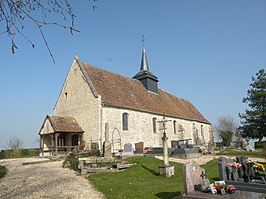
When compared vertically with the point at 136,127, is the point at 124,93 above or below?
above

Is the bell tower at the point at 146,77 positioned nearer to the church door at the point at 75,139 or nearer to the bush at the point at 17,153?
the church door at the point at 75,139

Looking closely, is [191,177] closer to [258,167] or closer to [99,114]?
[258,167]

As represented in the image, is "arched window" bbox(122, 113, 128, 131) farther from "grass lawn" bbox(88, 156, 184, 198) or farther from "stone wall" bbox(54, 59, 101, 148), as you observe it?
"grass lawn" bbox(88, 156, 184, 198)

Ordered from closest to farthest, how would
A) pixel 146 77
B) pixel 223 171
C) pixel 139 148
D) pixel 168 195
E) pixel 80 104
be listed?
pixel 168 195, pixel 223 171, pixel 139 148, pixel 80 104, pixel 146 77

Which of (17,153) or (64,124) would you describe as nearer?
(64,124)

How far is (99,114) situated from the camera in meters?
20.0

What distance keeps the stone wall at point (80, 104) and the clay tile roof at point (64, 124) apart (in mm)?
505

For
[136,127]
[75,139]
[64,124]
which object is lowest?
[75,139]

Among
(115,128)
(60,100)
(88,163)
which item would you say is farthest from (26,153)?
(88,163)

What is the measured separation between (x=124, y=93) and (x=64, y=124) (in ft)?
23.4

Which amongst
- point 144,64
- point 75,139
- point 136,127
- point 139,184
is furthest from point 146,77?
point 139,184

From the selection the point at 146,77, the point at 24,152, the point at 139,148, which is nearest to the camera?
the point at 139,148

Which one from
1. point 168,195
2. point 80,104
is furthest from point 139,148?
point 168,195

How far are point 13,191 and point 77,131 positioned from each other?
13.1 meters
